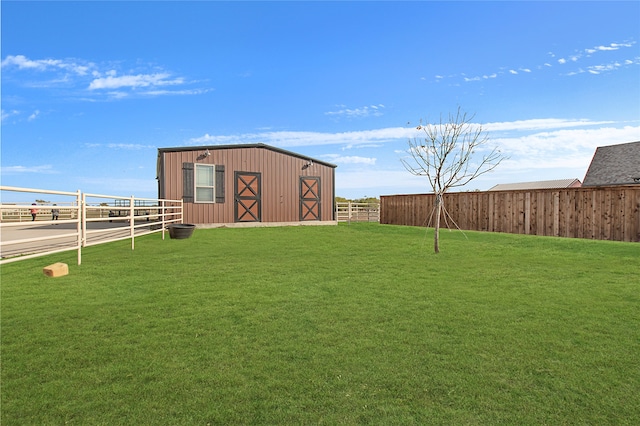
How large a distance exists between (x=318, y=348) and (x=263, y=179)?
46.6 feet

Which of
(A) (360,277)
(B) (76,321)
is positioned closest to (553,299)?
(A) (360,277)

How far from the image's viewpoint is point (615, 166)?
68.9 ft

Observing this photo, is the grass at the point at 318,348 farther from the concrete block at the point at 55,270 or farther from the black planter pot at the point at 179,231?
the black planter pot at the point at 179,231

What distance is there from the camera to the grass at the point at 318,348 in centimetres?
190

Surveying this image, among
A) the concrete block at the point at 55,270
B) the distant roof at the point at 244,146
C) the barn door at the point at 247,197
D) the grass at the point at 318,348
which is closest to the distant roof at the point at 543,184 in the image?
the distant roof at the point at 244,146

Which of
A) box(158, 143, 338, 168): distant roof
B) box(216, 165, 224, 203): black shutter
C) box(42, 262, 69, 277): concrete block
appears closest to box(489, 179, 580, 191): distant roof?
box(158, 143, 338, 168): distant roof

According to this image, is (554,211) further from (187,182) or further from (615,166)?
(187,182)

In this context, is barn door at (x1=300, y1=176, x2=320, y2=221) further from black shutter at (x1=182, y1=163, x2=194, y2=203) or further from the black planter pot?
the black planter pot

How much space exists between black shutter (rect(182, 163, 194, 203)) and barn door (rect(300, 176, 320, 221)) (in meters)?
5.29

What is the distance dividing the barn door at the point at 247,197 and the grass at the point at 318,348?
1031cm

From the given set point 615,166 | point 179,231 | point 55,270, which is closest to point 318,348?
point 55,270

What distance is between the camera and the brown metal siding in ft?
46.8

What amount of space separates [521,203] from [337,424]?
13.7 meters

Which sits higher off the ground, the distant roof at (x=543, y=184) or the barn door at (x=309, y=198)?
the distant roof at (x=543, y=184)
